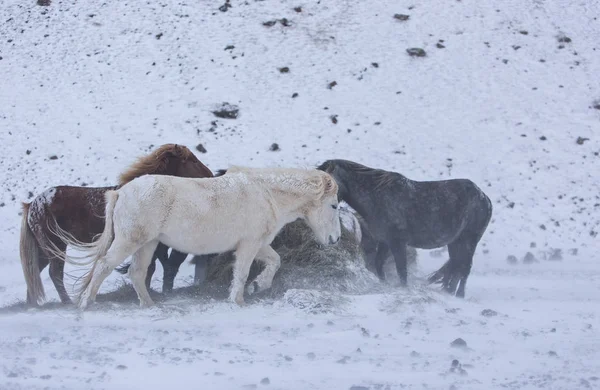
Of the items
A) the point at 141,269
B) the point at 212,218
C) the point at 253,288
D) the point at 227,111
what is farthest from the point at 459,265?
the point at 227,111

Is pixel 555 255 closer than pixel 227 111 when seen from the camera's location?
Yes

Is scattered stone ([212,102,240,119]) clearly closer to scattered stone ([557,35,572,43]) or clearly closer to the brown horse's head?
the brown horse's head

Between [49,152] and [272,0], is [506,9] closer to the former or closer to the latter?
[272,0]

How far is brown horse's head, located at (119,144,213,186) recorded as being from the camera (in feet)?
28.5

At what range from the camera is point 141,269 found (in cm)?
756

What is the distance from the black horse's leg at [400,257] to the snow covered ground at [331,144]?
0.68 feet

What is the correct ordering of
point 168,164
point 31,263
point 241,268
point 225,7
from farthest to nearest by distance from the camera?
point 225,7 < point 168,164 < point 31,263 < point 241,268

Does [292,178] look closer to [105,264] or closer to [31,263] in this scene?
[105,264]

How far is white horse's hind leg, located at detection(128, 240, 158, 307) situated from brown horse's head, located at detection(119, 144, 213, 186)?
4.29 feet

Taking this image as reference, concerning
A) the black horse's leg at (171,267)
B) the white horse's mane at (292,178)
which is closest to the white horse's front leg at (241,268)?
the white horse's mane at (292,178)

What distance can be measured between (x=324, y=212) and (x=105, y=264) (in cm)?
240

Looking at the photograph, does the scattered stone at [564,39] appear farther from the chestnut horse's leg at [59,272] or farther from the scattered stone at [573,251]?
the chestnut horse's leg at [59,272]

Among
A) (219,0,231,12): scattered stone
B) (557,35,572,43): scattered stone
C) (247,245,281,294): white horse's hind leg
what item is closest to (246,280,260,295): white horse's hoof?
(247,245,281,294): white horse's hind leg

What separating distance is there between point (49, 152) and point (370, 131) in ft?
22.8
